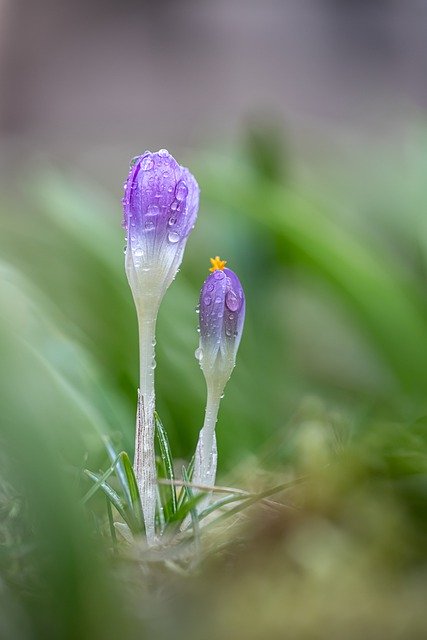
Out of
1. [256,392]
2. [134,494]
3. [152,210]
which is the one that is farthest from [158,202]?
[256,392]

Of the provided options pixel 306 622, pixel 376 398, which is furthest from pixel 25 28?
pixel 306 622

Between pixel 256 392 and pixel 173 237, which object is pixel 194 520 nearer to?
pixel 173 237

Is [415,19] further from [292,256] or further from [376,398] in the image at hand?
[376,398]

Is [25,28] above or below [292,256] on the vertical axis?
above

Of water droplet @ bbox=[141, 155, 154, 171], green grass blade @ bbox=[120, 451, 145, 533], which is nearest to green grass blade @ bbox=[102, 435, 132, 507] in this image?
green grass blade @ bbox=[120, 451, 145, 533]

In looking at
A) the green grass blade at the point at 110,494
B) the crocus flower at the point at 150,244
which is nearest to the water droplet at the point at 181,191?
the crocus flower at the point at 150,244

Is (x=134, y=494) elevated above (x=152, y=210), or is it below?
below

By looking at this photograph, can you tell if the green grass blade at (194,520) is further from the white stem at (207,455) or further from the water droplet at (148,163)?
the water droplet at (148,163)
